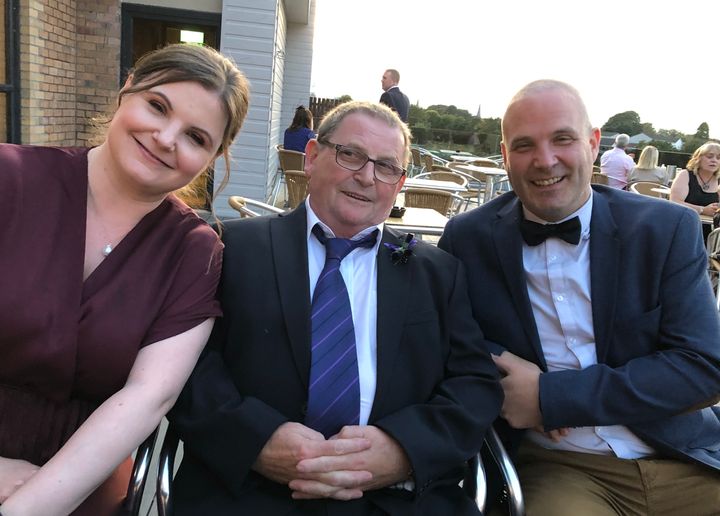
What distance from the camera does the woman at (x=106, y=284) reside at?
1434 mm

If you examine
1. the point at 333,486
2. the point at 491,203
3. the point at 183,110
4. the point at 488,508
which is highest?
the point at 183,110

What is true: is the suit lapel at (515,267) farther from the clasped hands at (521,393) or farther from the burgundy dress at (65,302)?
the burgundy dress at (65,302)

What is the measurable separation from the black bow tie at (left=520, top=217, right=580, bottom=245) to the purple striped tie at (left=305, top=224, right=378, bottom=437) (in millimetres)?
680

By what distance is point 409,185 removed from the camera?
6.38 meters

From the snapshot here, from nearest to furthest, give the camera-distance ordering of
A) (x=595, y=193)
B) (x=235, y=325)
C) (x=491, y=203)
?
(x=235, y=325), (x=595, y=193), (x=491, y=203)

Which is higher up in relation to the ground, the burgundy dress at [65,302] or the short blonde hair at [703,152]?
the short blonde hair at [703,152]

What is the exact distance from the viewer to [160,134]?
1.57 metres

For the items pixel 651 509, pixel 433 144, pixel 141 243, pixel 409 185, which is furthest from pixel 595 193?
pixel 433 144

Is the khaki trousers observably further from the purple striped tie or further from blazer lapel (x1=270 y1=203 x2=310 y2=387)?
blazer lapel (x1=270 y1=203 x2=310 y2=387)

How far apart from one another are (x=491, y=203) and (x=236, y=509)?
1.38 meters

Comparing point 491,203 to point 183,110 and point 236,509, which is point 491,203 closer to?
point 183,110

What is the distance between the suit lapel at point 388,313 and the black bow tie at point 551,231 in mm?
431

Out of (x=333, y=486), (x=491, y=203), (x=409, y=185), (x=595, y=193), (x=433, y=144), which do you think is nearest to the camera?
(x=333, y=486)

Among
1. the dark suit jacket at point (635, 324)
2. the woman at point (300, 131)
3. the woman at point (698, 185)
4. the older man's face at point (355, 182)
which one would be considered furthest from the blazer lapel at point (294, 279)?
the woman at point (300, 131)
